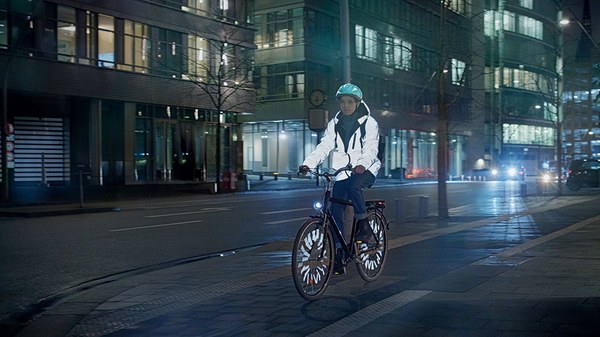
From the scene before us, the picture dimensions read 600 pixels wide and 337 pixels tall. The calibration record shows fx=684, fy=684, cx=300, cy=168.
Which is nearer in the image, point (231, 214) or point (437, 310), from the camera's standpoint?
point (437, 310)

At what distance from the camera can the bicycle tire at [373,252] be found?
7575 millimetres

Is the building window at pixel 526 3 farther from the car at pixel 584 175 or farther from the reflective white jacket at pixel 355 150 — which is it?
the reflective white jacket at pixel 355 150

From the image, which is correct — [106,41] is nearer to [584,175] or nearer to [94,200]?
[94,200]

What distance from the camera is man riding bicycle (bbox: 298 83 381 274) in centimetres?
714

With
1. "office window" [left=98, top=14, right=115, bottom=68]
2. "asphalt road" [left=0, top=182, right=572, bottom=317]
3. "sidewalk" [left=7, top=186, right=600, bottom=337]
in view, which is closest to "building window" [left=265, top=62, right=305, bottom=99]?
"office window" [left=98, top=14, right=115, bottom=68]

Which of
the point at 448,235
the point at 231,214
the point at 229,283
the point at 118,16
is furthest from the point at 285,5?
the point at 229,283

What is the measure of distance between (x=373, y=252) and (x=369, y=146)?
138 cm

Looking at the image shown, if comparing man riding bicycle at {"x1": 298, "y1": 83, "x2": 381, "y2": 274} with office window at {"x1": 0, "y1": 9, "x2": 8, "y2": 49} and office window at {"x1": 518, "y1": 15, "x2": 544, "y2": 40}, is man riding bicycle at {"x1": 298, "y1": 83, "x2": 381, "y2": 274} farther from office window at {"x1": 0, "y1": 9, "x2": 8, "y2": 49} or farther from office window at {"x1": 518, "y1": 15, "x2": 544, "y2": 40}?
office window at {"x1": 518, "y1": 15, "x2": 544, "y2": 40}

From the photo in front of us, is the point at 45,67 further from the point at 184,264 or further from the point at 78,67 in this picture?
the point at 184,264

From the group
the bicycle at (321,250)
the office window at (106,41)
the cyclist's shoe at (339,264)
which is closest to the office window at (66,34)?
the office window at (106,41)

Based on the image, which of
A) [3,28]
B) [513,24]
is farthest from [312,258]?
[513,24]

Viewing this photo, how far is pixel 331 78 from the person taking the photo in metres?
54.8

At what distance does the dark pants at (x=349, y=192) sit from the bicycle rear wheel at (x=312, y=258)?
12.5 inches

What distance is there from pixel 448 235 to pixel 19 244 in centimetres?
794
